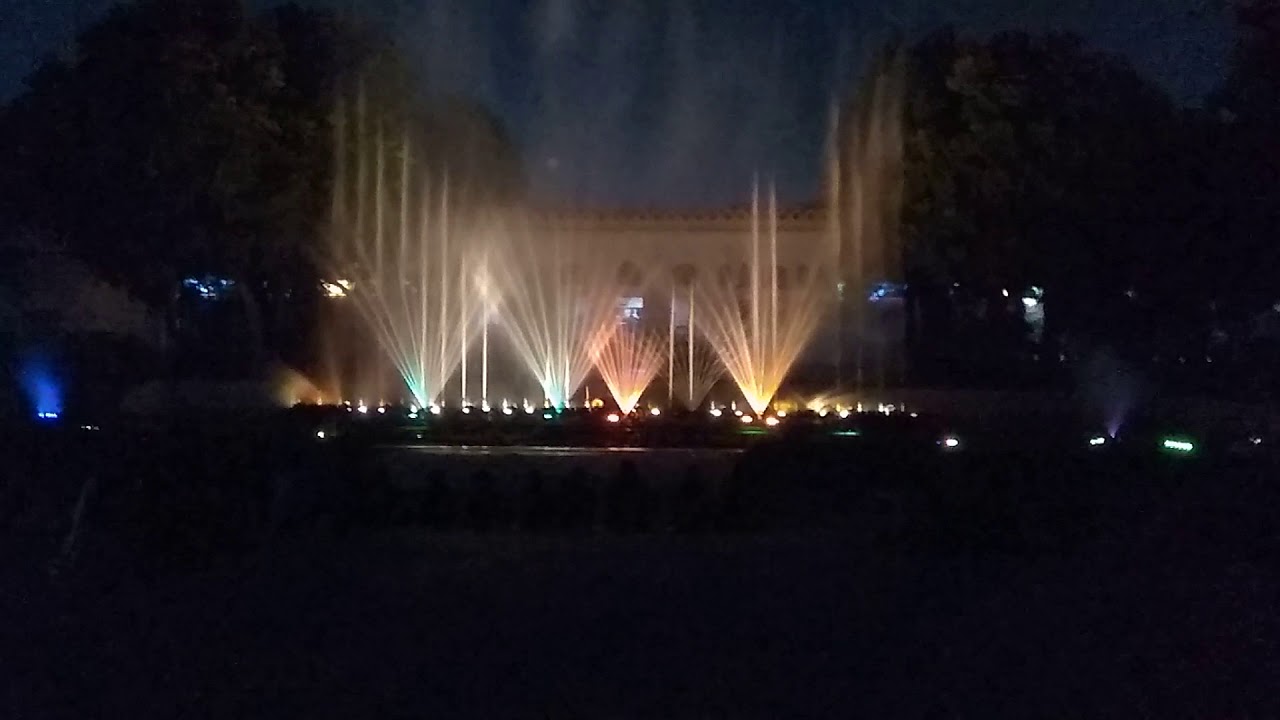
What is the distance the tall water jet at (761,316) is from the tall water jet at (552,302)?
1697mm

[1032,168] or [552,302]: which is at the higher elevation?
[1032,168]

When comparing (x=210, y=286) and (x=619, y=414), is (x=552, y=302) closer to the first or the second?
(x=210, y=286)

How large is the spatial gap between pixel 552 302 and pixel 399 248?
124 inches

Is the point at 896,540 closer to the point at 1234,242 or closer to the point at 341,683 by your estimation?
the point at 341,683

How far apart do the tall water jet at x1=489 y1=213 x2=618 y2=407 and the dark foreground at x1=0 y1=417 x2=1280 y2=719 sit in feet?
39.1

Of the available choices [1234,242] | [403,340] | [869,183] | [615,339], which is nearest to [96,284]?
[403,340]

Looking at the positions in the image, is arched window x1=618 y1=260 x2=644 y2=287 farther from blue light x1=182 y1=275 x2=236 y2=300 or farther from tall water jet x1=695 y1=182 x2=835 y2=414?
blue light x1=182 y1=275 x2=236 y2=300

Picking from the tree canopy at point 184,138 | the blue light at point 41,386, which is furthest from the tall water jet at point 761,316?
the blue light at point 41,386

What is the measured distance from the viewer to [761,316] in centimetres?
2492

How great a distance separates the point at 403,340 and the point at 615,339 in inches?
142

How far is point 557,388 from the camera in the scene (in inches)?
906

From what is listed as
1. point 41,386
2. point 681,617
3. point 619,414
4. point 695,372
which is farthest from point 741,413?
point 681,617

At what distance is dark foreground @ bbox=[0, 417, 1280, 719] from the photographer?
6750 mm

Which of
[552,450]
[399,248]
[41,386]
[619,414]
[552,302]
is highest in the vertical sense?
[399,248]
